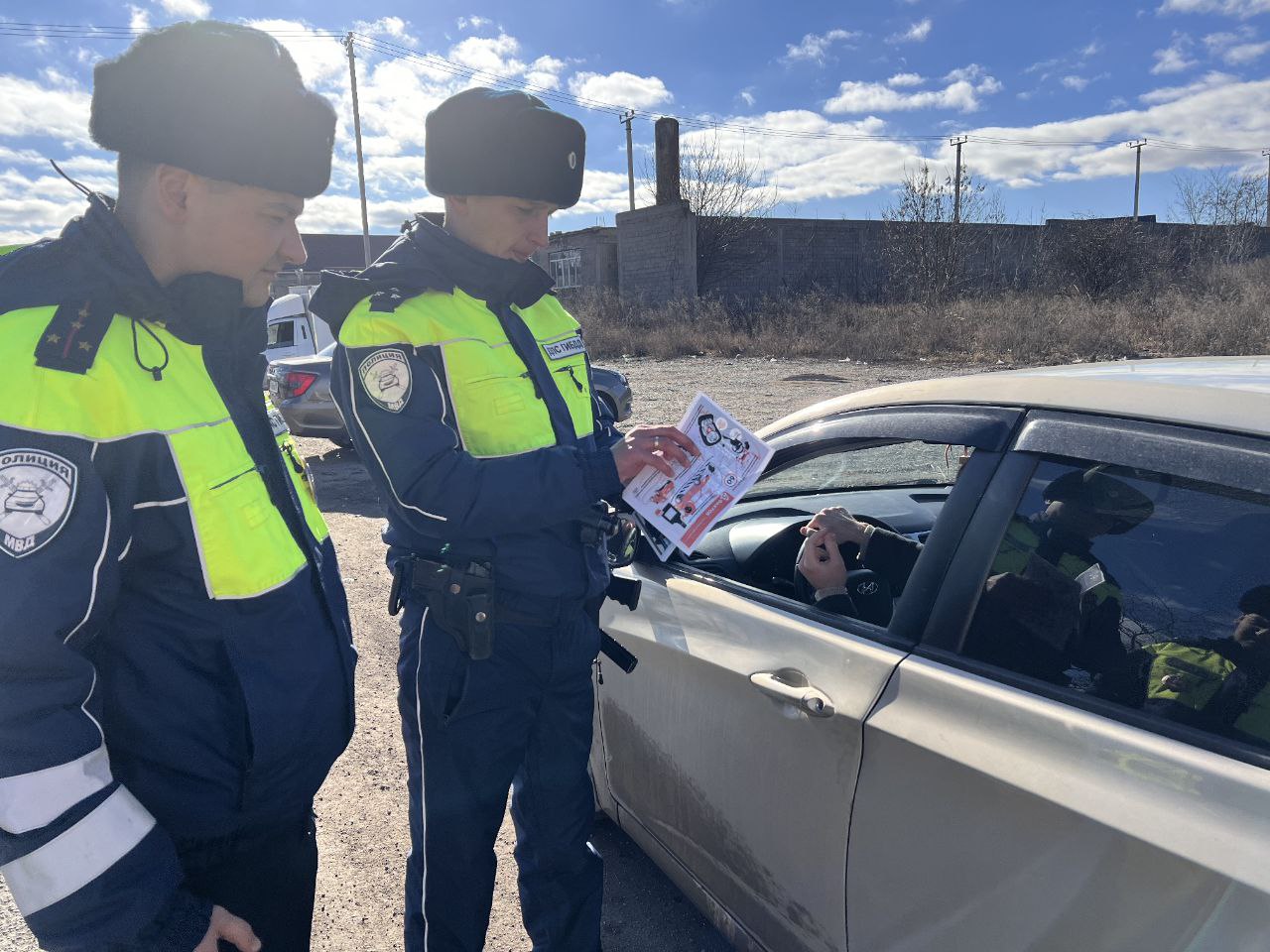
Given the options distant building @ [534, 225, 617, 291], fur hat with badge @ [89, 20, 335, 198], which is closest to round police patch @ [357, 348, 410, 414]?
fur hat with badge @ [89, 20, 335, 198]

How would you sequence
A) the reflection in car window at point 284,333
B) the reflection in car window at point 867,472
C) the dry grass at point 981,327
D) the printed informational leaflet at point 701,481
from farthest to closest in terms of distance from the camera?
1. the dry grass at point 981,327
2. the reflection in car window at point 284,333
3. the reflection in car window at point 867,472
4. the printed informational leaflet at point 701,481

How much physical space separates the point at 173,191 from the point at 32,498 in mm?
470

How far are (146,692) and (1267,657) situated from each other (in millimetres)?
1577

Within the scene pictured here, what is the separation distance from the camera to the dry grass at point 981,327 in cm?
1389

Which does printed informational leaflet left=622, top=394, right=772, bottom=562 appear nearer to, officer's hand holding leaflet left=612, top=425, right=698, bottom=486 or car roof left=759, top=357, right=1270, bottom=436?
officer's hand holding leaflet left=612, top=425, right=698, bottom=486

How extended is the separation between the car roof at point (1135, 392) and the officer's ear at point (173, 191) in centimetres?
136

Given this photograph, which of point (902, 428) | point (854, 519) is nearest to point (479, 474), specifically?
point (902, 428)

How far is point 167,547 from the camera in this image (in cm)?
110

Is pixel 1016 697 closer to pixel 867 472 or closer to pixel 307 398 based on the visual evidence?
pixel 867 472

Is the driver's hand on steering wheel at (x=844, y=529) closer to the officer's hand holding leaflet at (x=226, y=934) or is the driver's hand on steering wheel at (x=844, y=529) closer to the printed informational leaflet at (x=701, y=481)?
the printed informational leaflet at (x=701, y=481)

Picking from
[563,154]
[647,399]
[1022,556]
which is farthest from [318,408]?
[1022,556]

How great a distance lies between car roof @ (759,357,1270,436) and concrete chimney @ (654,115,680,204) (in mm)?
29348

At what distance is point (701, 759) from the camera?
1930mm

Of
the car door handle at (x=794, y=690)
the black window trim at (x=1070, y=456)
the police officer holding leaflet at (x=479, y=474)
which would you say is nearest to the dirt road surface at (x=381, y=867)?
the police officer holding leaflet at (x=479, y=474)
